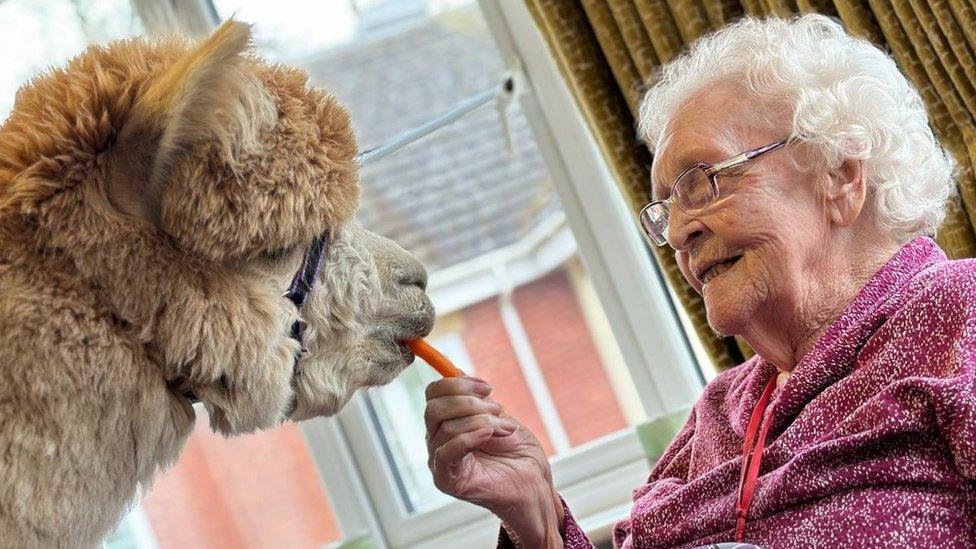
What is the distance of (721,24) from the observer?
2.11m

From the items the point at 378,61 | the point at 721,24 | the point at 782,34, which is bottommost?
the point at 782,34

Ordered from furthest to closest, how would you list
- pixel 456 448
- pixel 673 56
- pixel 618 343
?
1. pixel 618 343
2. pixel 673 56
3. pixel 456 448

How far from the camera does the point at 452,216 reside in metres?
2.87

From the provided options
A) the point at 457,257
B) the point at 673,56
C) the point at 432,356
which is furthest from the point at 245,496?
the point at 432,356

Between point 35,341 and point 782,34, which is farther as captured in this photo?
point 782,34

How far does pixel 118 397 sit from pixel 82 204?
0.18 metres

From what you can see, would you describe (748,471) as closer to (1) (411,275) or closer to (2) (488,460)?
(2) (488,460)

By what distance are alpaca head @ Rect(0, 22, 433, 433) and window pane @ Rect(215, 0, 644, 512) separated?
5.69ft

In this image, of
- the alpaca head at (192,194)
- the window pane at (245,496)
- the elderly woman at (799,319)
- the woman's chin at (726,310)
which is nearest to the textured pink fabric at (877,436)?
the elderly woman at (799,319)

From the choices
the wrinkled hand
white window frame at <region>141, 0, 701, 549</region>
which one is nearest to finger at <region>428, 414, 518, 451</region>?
the wrinkled hand

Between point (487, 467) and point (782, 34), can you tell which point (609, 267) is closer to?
point (782, 34)

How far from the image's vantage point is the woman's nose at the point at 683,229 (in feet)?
4.75

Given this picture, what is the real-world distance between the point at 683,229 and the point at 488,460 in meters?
0.41

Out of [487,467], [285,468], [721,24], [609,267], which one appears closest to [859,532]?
[487,467]
